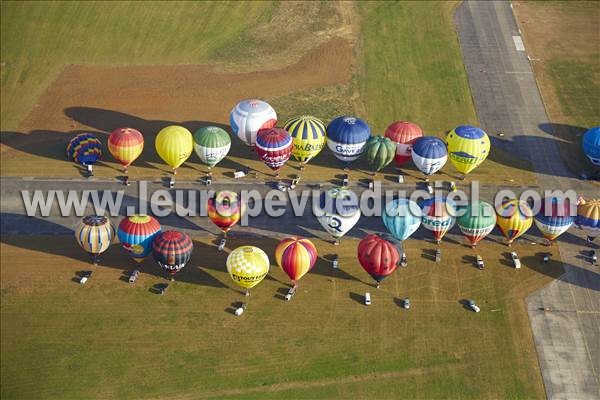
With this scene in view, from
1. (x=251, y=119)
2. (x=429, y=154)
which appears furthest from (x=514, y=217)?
(x=251, y=119)

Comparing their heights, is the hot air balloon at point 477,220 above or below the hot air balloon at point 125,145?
below

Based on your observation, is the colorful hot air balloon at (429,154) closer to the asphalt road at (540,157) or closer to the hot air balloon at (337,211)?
the hot air balloon at (337,211)

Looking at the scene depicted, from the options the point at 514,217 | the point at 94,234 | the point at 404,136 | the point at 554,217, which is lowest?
the point at 94,234

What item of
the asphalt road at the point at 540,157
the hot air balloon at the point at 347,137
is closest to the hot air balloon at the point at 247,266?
the hot air balloon at the point at 347,137

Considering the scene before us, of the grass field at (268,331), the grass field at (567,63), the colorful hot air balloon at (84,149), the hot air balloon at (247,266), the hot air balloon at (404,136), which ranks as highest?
the grass field at (567,63)

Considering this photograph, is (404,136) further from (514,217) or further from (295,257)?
(295,257)

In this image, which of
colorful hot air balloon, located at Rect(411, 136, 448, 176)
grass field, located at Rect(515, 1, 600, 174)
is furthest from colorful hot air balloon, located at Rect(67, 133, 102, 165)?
grass field, located at Rect(515, 1, 600, 174)
